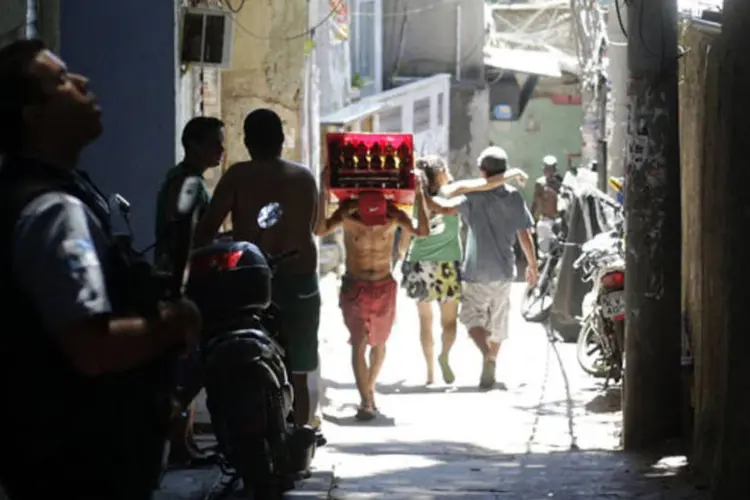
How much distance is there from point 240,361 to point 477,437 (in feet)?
14.1

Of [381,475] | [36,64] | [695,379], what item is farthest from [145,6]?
[36,64]

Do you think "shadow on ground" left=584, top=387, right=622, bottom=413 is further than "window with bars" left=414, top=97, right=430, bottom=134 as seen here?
No

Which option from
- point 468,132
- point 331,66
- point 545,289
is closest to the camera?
point 545,289

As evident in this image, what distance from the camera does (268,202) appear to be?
6.83m

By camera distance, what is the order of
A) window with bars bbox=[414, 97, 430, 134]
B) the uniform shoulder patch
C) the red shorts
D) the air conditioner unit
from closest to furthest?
1. the uniform shoulder patch
2. the air conditioner unit
3. the red shorts
4. window with bars bbox=[414, 97, 430, 134]

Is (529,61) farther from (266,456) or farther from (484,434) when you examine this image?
(266,456)

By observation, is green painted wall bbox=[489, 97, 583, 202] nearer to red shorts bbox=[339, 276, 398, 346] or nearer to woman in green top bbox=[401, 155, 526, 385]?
woman in green top bbox=[401, 155, 526, 385]

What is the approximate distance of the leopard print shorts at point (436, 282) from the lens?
1174cm

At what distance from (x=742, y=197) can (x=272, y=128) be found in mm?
2408

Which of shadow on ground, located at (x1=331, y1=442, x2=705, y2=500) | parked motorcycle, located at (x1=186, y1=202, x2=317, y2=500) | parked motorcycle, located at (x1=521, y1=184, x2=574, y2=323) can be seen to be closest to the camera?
parked motorcycle, located at (x1=186, y1=202, x2=317, y2=500)

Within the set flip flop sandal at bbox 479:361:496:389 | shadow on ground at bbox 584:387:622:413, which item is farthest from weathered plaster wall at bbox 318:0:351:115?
shadow on ground at bbox 584:387:622:413

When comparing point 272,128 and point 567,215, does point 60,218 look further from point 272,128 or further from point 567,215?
point 567,215

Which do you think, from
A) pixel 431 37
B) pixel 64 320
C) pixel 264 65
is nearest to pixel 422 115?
pixel 431 37

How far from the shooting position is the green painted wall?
3238 cm
